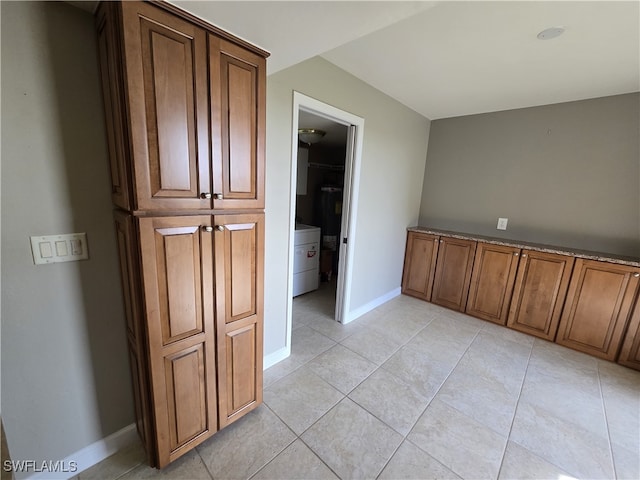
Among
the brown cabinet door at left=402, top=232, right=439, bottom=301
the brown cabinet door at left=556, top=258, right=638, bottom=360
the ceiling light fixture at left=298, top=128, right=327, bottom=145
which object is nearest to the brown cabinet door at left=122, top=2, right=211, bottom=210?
the ceiling light fixture at left=298, top=128, right=327, bottom=145

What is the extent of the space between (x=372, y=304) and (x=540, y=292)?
5.61ft

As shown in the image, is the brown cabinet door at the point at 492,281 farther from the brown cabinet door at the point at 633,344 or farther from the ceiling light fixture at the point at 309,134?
the ceiling light fixture at the point at 309,134

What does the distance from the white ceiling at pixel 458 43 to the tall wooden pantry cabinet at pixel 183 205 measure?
0.18 meters

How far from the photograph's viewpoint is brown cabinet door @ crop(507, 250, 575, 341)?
248cm

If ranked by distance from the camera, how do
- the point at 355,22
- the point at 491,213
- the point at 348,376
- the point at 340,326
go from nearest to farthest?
the point at 355,22 < the point at 348,376 < the point at 340,326 < the point at 491,213

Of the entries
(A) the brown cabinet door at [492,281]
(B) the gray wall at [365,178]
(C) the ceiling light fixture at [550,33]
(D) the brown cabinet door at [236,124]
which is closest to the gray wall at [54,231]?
(D) the brown cabinet door at [236,124]

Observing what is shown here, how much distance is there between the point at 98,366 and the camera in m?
1.25

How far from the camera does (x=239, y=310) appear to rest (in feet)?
4.51

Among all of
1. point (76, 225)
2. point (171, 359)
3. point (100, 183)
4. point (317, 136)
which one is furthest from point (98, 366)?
point (317, 136)

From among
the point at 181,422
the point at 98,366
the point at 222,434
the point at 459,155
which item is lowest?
the point at 222,434

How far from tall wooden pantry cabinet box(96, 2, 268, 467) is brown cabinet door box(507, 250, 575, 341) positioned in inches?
110

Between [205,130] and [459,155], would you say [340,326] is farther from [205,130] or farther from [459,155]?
[459,155]

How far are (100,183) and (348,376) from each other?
6.42 feet

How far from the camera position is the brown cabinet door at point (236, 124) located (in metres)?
1.11
